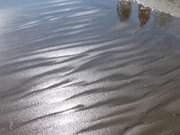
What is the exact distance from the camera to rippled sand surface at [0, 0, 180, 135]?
14.9 feet

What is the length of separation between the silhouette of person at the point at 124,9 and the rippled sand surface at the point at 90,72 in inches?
1.3

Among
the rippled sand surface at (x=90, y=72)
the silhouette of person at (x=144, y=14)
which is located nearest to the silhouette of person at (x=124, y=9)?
the rippled sand surface at (x=90, y=72)

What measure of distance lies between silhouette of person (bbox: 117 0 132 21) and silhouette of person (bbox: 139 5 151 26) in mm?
352

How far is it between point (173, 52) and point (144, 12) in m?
3.17

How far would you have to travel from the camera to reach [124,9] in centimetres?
983

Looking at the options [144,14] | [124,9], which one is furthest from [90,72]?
[124,9]

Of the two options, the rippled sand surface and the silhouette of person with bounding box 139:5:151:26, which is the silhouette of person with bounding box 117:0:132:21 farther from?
the silhouette of person with bounding box 139:5:151:26

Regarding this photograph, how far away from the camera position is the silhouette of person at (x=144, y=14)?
8.80 meters

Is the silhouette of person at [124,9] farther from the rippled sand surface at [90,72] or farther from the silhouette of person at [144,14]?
the silhouette of person at [144,14]

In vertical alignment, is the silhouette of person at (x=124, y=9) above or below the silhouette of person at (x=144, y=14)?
above

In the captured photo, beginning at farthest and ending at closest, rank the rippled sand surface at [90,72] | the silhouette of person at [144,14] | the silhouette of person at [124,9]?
the silhouette of person at [124,9]
the silhouette of person at [144,14]
the rippled sand surface at [90,72]

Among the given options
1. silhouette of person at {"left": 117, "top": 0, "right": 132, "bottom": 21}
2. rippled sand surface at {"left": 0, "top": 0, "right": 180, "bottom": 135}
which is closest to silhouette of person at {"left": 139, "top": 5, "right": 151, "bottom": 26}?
rippled sand surface at {"left": 0, "top": 0, "right": 180, "bottom": 135}

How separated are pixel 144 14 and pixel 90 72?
161 inches

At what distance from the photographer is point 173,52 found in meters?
6.76
